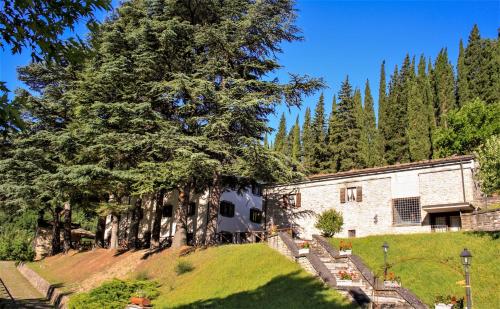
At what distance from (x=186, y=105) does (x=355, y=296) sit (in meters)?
16.6

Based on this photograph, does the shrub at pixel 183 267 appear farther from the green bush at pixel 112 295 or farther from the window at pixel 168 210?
the window at pixel 168 210

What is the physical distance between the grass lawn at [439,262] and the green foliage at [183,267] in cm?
982

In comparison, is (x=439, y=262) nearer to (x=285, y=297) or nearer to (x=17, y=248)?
(x=285, y=297)

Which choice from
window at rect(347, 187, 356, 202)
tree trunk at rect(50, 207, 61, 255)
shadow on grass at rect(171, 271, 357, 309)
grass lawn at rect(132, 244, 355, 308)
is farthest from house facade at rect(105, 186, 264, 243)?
shadow on grass at rect(171, 271, 357, 309)

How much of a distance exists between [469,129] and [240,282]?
37.8 meters

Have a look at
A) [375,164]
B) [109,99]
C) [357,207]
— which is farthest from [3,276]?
[375,164]

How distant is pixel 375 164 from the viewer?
2179 inches

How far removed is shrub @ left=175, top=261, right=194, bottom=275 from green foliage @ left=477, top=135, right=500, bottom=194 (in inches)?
751

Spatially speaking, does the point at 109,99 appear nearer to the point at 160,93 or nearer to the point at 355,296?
the point at 160,93

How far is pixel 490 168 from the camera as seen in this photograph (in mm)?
26219

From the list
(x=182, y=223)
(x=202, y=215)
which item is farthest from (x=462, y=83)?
(x=182, y=223)

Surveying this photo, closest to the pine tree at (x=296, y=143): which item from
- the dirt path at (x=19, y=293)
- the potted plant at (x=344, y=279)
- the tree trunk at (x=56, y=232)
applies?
the tree trunk at (x=56, y=232)

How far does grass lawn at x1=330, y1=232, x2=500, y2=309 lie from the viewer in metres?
16.5

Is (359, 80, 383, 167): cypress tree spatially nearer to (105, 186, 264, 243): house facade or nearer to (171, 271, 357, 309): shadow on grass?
(105, 186, 264, 243): house facade
